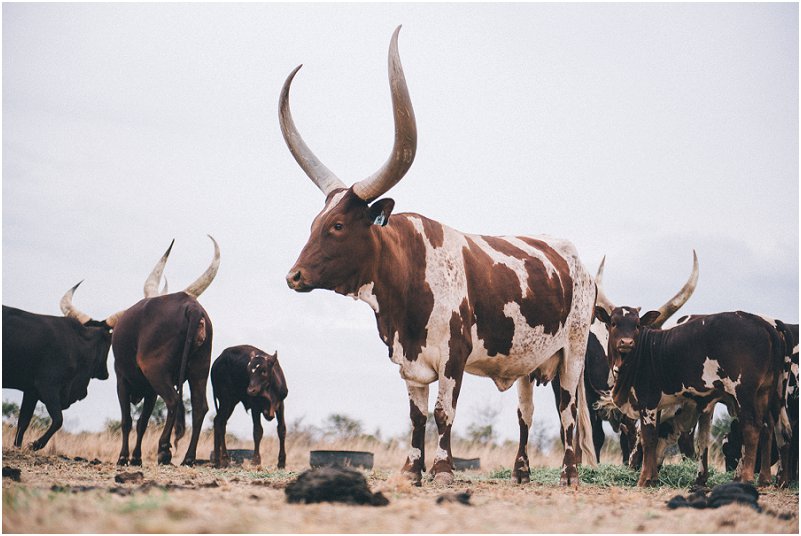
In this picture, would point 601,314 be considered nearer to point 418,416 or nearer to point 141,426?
point 418,416

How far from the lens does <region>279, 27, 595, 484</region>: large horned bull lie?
736 centimetres

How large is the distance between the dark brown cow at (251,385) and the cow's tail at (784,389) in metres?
6.31

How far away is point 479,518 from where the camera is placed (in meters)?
4.59

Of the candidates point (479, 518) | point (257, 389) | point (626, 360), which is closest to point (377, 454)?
point (257, 389)

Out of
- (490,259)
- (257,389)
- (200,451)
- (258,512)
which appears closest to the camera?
(258,512)

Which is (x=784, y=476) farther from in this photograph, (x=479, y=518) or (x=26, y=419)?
(x=26, y=419)

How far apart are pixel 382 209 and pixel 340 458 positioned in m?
5.66

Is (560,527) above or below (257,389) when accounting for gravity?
below

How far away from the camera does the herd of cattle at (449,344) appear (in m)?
7.46

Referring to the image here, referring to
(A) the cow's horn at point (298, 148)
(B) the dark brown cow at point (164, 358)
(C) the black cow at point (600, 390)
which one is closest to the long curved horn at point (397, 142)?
(A) the cow's horn at point (298, 148)

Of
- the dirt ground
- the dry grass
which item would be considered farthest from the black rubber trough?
the dirt ground

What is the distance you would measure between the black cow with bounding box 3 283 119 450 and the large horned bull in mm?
5089

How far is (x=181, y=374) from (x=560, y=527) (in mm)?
6312

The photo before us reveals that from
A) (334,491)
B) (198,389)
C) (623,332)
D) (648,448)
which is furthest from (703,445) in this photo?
(334,491)
